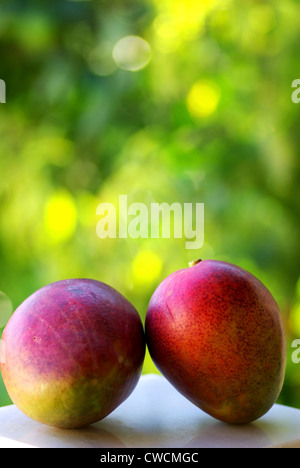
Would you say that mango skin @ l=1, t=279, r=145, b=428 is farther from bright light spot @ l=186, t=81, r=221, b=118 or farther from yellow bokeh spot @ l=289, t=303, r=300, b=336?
bright light spot @ l=186, t=81, r=221, b=118

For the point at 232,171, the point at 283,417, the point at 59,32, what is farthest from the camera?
the point at 59,32

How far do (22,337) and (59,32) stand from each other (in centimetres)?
99

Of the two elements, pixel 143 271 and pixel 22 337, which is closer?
Answer: pixel 22 337

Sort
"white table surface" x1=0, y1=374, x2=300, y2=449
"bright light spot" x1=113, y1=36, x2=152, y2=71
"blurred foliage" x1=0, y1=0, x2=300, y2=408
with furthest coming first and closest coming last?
"bright light spot" x1=113, y1=36, x2=152, y2=71 → "blurred foliage" x1=0, y1=0, x2=300, y2=408 → "white table surface" x1=0, y1=374, x2=300, y2=449

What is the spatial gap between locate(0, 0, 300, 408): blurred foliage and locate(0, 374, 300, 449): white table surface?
0.58 metres

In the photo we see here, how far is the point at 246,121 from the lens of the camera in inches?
48.9

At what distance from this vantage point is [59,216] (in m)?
1.35

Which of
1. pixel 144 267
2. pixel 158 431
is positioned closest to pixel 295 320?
pixel 144 267

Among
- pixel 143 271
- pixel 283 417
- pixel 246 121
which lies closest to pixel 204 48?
pixel 246 121

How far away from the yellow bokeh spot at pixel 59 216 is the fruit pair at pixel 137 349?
80 cm

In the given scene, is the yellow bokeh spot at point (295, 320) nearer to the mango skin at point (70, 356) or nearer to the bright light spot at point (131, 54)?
the bright light spot at point (131, 54)

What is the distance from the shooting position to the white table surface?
48 centimetres

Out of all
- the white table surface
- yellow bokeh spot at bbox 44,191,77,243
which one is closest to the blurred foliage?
yellow bokeh spot at bbox 44,191,77,243
